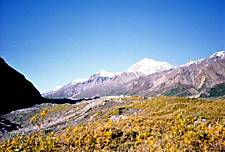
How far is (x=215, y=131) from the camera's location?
45.0 feet

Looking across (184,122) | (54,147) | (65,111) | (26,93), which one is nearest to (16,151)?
(54,147)

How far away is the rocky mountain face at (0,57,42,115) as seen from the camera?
110094 mm

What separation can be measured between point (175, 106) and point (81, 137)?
32650 mm

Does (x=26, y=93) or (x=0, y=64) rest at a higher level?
(x=0, y=64)

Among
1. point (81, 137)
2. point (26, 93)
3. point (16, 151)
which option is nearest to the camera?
point (16, 151)

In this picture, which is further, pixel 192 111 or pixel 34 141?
pixel 192 111

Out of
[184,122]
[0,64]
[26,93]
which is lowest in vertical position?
[184,122]

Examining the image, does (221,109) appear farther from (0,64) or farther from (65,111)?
(0,64)

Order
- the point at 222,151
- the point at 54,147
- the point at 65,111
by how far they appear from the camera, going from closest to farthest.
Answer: the point at 222,151 < the point at 54,147 < the point at 65,111

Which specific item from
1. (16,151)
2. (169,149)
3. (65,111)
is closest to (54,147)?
(16,151)

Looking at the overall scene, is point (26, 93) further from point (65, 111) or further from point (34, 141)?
point (34, 141)

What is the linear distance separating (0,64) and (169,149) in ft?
411

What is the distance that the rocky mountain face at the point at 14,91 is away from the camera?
110 metres

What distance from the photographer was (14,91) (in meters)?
123
